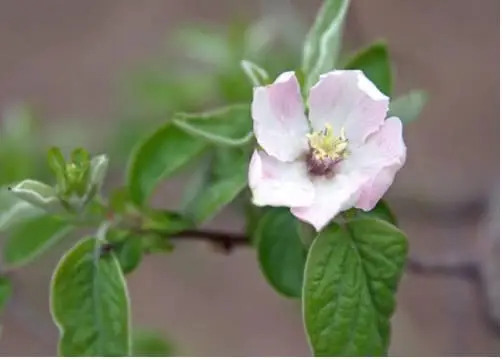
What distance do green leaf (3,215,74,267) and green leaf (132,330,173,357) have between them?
0.40 m

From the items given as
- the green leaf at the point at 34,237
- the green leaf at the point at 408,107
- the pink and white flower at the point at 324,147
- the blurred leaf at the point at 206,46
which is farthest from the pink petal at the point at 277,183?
the blurred leaf at the point at 206,46

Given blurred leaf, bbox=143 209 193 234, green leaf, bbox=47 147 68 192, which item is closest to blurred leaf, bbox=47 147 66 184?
green leaf, bbox=47 147 68 192

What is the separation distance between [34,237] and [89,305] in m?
0.12

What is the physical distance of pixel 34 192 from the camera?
0.78m

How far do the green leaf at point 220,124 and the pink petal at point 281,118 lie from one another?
25 millimetres

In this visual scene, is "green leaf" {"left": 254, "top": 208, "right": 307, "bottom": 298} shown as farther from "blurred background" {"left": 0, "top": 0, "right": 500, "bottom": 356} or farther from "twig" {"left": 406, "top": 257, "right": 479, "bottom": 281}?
"blurred background" {"left": 0, "top": 0, "right": 500, "bottom": 356}

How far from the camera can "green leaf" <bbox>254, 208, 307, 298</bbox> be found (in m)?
0.87

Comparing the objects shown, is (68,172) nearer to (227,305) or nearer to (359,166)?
(359,166)

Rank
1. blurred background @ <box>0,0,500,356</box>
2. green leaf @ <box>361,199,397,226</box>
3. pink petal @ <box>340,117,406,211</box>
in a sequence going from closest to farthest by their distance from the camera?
pink petal @ <box>340,117,406,211</box> < green leaf @ <box>361,199,397,226</box> < blurred background @ <box>0,0,500,356</box>

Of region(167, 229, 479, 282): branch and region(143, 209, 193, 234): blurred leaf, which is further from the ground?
region(143, 209, 193, 234): blurred leaf

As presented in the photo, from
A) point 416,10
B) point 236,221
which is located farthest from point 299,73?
point 416,10

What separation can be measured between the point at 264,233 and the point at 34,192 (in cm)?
23

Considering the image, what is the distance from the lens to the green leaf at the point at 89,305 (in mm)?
783

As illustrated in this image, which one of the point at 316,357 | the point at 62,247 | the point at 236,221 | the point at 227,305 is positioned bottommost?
the point at 227,305
